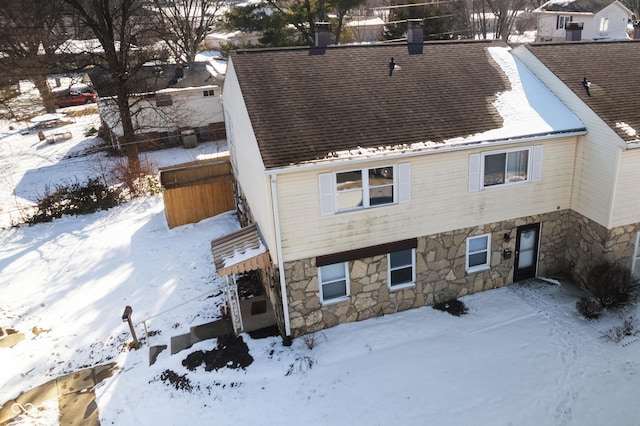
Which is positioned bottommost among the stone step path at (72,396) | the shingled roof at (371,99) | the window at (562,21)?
the stone step path at (72,396)

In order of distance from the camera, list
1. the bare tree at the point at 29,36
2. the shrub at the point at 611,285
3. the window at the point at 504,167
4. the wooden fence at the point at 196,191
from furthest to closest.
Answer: the bare tree at the point at 29,36 → the wooden fence at the point at 196,191 → the shrub at the point at 611,285 → the window at the point at 504,167

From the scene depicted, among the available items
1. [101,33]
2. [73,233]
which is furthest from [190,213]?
[101,33]

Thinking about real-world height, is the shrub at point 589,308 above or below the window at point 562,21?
below

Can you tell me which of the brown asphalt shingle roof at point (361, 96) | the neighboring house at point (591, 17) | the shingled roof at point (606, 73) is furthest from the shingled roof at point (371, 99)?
the neighboring house at point (591, 17)

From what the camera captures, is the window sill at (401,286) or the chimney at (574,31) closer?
the window sill at (401,286)

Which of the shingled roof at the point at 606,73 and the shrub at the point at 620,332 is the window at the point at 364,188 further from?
the shrub at the point at 620,332

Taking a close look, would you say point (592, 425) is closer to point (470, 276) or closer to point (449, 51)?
point (470, 276)

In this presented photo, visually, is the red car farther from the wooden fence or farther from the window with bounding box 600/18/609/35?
the window with bounding box 600/18/609/35
